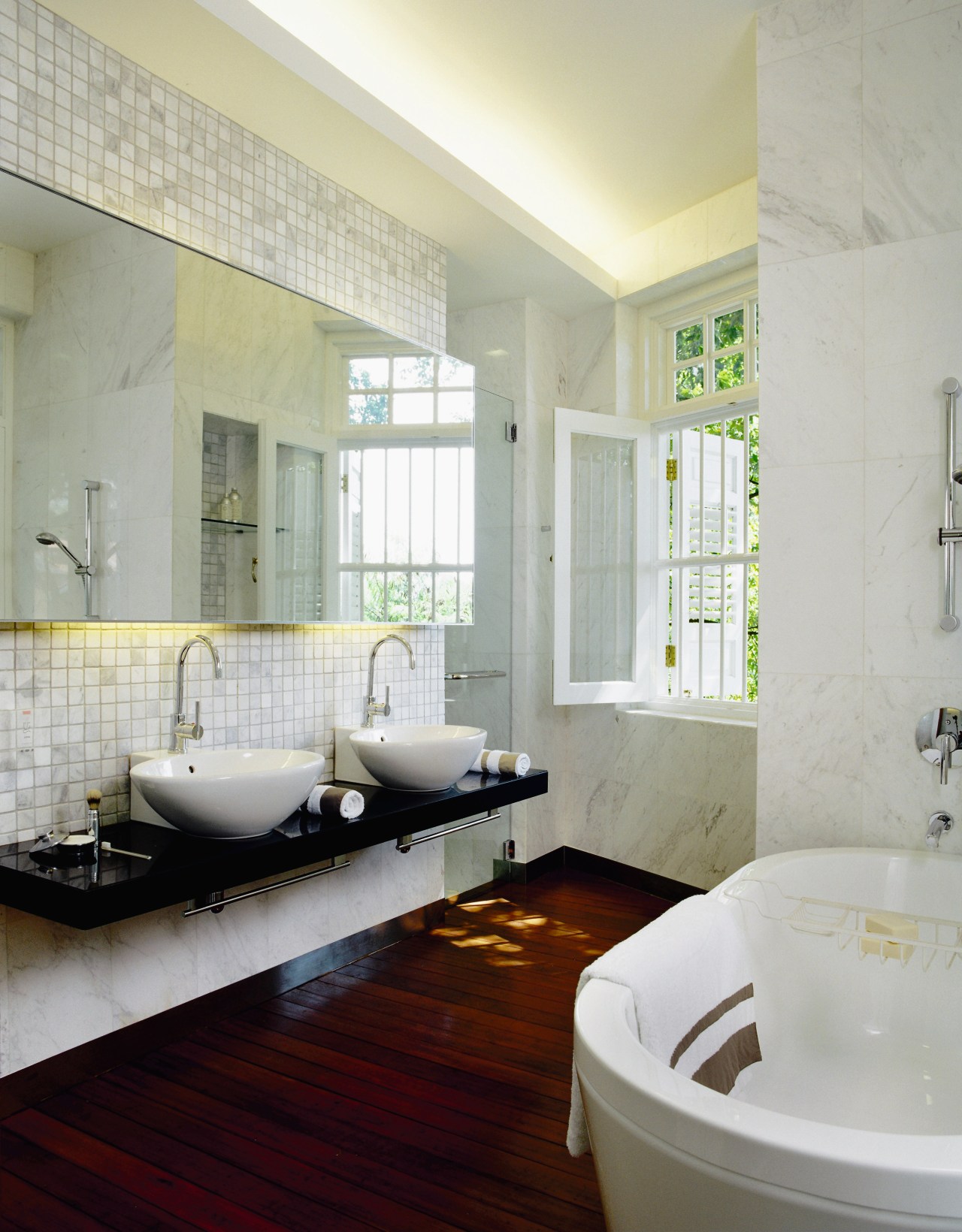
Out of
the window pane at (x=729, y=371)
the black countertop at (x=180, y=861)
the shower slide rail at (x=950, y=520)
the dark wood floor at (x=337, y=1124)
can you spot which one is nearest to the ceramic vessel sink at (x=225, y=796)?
the black countertop at (x=180, y=861)

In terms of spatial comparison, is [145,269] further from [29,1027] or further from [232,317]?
[29,1027]

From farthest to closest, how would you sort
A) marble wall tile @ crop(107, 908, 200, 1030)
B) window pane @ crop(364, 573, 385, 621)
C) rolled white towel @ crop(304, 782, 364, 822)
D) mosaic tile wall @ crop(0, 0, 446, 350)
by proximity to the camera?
window pane @ crop(364, 573, 385, 621) < rolled white towel @ crop(304, 782, 364, 822) < marble wall tile @ crop(107, 908, 200, 1030) < mosaic tile wall @ crop(0, 0, 446, 350)

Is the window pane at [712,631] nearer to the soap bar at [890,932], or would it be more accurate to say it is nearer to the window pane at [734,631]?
the window pane at [734,631]

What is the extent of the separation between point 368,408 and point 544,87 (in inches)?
51.9

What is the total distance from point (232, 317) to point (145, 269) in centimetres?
32

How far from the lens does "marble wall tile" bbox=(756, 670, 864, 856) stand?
2660 millimetres

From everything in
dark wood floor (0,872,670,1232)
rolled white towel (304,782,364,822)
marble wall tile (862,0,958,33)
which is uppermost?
marble wall tile (862,0,958,33)

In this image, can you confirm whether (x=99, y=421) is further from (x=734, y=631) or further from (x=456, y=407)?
(x=734, y=631)

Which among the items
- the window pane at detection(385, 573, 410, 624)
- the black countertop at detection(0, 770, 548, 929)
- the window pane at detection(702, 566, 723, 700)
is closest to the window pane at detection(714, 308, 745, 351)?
the window pane at detection(702, 566, 723, 700)

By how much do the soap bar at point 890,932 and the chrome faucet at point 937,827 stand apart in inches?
12.3

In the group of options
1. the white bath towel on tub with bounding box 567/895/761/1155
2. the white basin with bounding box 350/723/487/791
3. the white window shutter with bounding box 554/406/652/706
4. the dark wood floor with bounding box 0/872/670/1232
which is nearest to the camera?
the white bath towel on tub with bounding box 567/895/761/1155

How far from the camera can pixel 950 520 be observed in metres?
2.48

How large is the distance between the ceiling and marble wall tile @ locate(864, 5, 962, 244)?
0.48 m

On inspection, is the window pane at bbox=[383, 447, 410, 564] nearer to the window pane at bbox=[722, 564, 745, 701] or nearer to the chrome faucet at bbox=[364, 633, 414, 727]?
the chrome faucet at bbox=[364, 633, 414, 727]
